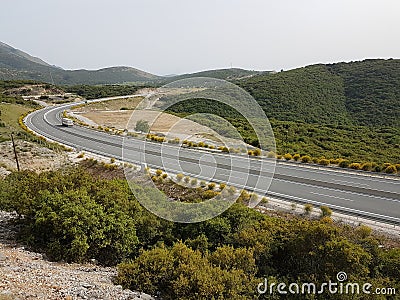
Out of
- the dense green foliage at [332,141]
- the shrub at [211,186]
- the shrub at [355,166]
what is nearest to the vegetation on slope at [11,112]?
the dense green foliage at [332,141]

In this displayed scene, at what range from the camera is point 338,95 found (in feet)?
240

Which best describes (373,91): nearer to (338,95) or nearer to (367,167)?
(338,95)

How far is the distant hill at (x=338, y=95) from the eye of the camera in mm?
61094

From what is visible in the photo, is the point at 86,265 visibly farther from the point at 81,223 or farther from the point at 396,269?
the point at 396,269

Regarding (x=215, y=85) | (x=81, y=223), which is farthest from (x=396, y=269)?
(x=81, y=223)

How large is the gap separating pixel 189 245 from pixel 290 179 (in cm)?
1126

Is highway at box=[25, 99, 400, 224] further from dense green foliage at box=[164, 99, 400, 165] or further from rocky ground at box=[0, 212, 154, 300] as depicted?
rocky ground at box=[0, 212, 154, 300]

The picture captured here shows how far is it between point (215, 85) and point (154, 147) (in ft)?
70.5

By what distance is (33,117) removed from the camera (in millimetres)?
58125

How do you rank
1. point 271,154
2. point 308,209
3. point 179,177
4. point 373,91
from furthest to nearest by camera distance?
point 373,91 → point 271,154 → point 179,177 → point 308,209

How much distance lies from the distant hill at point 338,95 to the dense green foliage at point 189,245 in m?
52.8

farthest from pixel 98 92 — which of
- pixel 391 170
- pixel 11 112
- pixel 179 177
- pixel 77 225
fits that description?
pixel 77 225

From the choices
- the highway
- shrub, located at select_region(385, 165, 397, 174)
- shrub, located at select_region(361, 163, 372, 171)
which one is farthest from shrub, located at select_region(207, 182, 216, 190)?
shrub, located at select_region(385, 165, 397, 174)

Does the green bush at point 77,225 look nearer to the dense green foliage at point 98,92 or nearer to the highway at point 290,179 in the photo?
the highway at point 290,179
